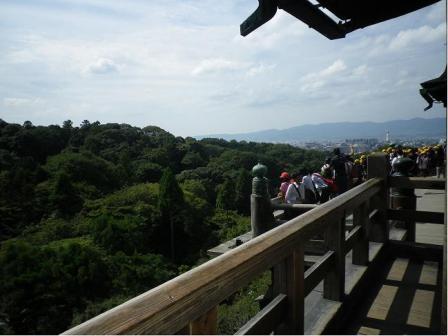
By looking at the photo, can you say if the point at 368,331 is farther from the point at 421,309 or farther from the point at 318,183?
the point at 318,183

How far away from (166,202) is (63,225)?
41.3 ft

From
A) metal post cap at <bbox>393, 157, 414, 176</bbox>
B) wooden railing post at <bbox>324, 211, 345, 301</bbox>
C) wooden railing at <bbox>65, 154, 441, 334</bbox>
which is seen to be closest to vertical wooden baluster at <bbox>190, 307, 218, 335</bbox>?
wooden railing at <bbox>65, 154, 441, 334</bbox>

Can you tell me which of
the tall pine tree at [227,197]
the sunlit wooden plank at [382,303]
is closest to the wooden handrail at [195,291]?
the sunlit wooden plank at [382,303]

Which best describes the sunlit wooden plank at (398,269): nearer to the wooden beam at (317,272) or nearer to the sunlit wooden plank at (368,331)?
the sunlit wooden plank at (368,331)

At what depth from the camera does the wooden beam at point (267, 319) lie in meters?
1.81

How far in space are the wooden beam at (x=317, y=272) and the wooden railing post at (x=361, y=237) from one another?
1.03 m

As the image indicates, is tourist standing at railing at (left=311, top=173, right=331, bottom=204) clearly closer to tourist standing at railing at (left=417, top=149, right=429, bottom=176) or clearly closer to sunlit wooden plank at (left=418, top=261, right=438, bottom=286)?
sunlit wooden plank at (left=418, top=261, right=438, bottom=286)

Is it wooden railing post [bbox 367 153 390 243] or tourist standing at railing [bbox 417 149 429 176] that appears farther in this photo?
tourist standing at railing [bbox 417 149 429 176]

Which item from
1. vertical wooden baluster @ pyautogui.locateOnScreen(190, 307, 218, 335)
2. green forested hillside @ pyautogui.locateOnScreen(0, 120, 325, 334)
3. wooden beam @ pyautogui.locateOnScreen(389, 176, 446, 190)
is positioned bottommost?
green forested hillside @ pyautogui.locateOnScreen(0, 120, 325, 334)

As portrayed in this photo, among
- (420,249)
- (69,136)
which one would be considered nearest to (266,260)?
(420,249)

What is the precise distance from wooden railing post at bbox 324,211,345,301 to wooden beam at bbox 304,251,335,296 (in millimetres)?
72

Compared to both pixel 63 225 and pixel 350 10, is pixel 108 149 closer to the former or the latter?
pixel 63 225

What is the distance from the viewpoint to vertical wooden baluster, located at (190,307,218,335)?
1274 millimetres

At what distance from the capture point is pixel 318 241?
5.62 metres
